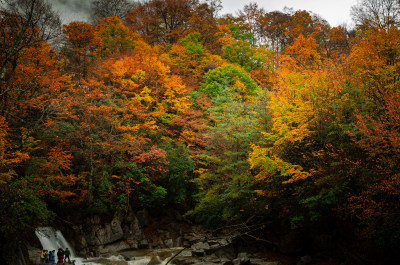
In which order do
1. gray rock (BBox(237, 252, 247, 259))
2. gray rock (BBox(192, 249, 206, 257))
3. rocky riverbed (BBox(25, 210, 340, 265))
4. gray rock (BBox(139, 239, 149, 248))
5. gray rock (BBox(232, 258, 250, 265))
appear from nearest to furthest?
1. gray rock (BBox(232, 258, 250, 265))
2. rocky riverbed (BBox(25, 210, 340, 265))
3. gray rock (BBox(237, 252, 247, 259))
4. gray rock (BBox(192, 249, 206, 257))
5. gray rock (BBox(139, 239, 149, 248))

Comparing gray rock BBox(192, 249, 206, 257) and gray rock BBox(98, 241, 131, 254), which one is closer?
gray rock BBox(192, 249, 206, 257)

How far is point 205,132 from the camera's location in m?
22.4

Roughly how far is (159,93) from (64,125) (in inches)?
376

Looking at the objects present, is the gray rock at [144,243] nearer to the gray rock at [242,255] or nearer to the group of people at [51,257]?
the group of people at [51,257]

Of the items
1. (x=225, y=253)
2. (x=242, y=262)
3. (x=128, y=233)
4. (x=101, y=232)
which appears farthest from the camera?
(x=128, y=233)

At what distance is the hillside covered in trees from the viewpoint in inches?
444

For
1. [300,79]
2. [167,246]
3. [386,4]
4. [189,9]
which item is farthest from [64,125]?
[189,9]

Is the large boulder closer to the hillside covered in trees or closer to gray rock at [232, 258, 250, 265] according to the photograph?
the hillside covered in trees

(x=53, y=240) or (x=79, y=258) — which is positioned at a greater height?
(x=53, y=240)

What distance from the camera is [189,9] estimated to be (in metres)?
41.3

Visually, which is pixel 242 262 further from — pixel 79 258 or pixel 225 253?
pixel 79 258

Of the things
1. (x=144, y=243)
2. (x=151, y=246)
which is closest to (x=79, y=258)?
(x=144, y=243)

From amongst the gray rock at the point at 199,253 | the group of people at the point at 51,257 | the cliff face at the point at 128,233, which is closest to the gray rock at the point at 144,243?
the cliff face at the point at 128,233

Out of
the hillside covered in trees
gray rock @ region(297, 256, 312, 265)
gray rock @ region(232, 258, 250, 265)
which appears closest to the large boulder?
the hillside covered in trees
